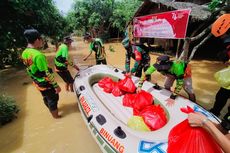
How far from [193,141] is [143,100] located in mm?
1848

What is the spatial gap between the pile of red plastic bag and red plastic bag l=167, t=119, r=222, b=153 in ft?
3.76

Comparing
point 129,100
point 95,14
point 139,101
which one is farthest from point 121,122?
point 95,14

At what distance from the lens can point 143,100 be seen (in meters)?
3.11

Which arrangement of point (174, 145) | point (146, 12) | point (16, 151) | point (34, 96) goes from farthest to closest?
point (146, 12)
point (34, 96)
point (16, 151)
point (174, 145)

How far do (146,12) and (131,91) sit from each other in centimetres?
819

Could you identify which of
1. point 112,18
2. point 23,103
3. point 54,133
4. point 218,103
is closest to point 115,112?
point 54,133

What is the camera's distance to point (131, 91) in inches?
147

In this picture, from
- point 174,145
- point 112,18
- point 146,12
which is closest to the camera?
point 174,145

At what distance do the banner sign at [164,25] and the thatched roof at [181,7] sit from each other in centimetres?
117

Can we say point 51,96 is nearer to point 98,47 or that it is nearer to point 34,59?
point 34,59

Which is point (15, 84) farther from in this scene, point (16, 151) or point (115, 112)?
point (115, 112)

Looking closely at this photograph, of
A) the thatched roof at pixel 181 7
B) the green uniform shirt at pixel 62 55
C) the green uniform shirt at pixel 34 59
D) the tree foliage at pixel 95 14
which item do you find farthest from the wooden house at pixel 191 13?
the tree foliage at pixel 95 14

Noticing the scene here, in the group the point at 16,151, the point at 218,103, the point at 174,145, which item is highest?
the point at 174,145

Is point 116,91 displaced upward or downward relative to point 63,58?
downward
